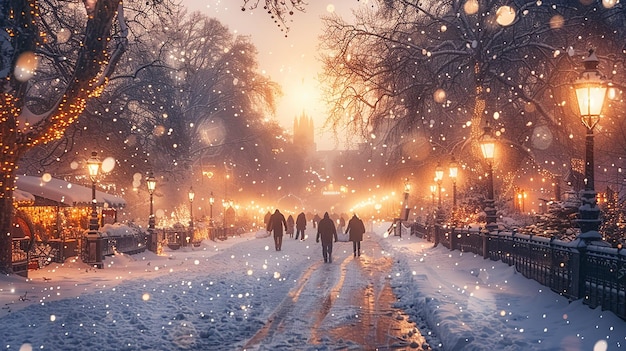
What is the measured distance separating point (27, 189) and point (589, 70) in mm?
21334

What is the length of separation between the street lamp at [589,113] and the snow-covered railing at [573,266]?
52 centimetres

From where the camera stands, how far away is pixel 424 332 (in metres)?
10.4

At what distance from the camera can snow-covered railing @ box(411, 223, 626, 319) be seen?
30.2 feet

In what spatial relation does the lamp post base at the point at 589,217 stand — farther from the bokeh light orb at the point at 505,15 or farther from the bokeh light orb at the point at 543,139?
the bokeh light orb at the point at 543,139

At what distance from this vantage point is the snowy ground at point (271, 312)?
920 cm

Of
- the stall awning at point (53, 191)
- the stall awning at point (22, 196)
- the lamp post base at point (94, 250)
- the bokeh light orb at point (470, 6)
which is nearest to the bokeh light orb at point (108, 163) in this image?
the stall awning at point (53, 191)

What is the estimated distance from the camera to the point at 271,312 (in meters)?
12.5

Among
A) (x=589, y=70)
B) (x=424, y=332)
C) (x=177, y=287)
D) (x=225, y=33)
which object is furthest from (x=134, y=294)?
(x=225, y=33)

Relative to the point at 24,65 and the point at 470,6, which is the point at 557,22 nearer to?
the point at 470,6

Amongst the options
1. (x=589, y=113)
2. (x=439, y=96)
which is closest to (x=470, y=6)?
(x=439, y=96)

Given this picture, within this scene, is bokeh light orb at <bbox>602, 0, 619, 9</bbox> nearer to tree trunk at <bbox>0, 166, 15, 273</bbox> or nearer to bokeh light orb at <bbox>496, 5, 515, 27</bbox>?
bokeh light orb at <bbox>496, 5, 515, 27</bbox>

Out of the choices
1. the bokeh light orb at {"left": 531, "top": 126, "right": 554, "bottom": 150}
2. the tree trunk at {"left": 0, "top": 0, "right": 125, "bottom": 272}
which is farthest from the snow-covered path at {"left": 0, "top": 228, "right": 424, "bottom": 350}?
the bokeh light orb at {"left": 531, "top": 126, "right": 554, "bottom": 150}

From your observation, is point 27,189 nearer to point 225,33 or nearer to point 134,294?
point 134,294

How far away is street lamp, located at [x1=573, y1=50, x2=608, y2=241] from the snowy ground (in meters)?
1.47
